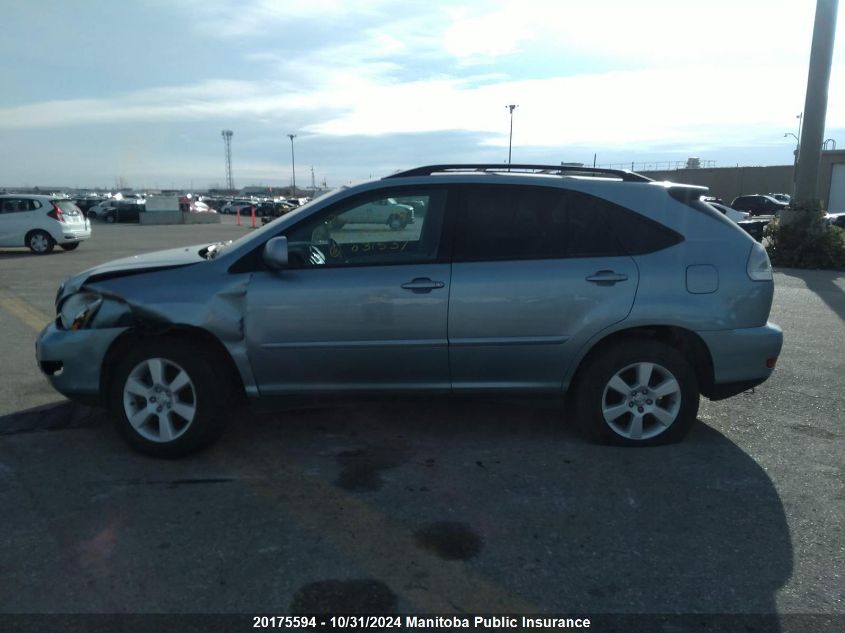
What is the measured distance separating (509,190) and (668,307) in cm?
125

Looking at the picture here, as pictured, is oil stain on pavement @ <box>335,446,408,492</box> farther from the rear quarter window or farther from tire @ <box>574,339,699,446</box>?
the rear quarter window

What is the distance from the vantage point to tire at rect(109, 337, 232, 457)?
4.23 m

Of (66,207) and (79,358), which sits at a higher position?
(66,207)

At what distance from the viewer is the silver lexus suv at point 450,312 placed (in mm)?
4227

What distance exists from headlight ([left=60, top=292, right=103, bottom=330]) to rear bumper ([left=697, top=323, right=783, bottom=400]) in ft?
12.6

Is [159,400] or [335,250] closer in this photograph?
[159,400]

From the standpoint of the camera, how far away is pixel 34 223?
18.1m

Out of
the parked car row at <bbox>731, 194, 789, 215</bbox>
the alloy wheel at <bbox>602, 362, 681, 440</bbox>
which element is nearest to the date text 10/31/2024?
the alloy wheel at <bbox>602, 362, 681, 440</bbox>

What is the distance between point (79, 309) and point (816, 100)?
1579cm

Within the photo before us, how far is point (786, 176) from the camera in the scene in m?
57.6

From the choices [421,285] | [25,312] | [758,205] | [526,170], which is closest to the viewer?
[421,285]

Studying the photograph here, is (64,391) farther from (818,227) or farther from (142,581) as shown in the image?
(818,227)

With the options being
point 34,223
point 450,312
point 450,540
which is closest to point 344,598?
point 450,540

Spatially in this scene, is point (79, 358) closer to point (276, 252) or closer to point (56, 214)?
point (276, 252)
